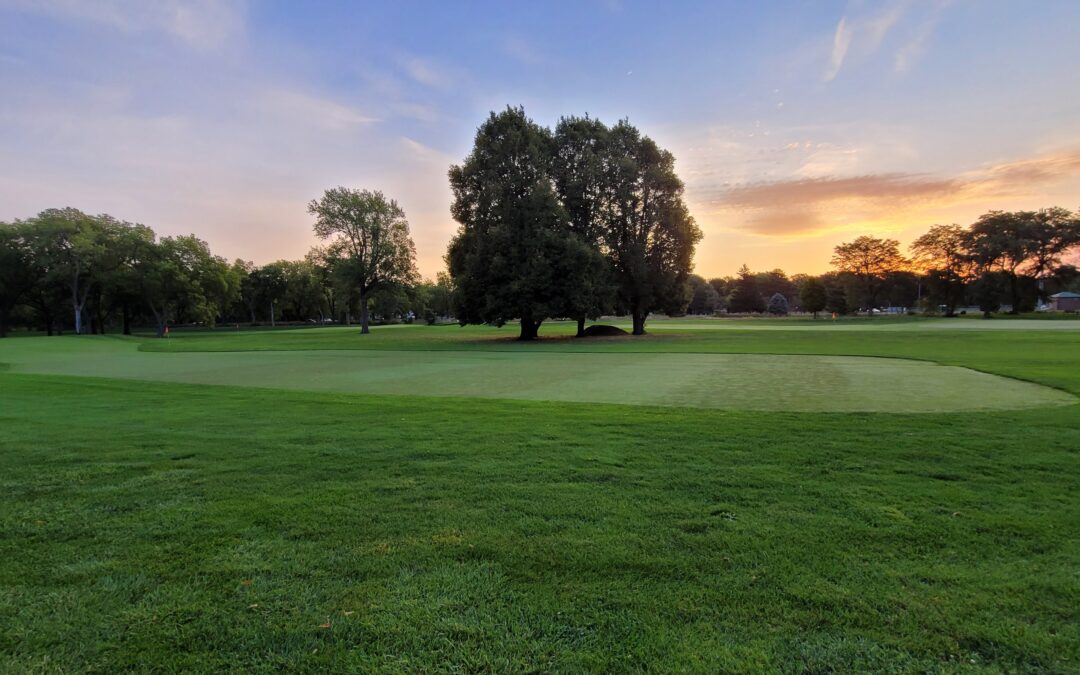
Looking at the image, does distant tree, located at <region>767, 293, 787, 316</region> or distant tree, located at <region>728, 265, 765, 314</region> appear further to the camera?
distant tree, located at <region>728, 265, 765, 314</region>

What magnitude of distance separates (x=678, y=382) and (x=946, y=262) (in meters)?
95.8

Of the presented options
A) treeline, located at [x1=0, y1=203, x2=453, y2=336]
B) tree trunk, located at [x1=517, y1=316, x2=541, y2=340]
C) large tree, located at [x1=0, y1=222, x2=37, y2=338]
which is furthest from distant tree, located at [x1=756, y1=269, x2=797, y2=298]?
large tree, located at [x1=0, y1=222, x2=37, y2=338]

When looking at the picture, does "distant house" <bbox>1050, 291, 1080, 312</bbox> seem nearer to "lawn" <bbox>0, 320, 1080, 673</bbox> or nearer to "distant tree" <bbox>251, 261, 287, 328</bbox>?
"lawn" <bbox>0, 320, 1080, 673</bbox>

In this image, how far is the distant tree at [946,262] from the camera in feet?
272

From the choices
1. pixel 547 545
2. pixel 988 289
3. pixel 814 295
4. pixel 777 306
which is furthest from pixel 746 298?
pixel 547 545

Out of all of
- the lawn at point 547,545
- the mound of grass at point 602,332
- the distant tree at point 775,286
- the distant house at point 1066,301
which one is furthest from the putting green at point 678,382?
the distant tree at point 775,286

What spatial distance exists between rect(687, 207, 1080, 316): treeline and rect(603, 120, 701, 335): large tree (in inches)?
2519

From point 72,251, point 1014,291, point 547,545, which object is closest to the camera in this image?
point 547,545

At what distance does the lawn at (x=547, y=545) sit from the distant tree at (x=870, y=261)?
10217cm

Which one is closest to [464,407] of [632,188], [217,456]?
[217,456]

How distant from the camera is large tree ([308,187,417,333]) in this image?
206 ft

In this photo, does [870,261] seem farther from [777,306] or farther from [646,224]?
[646,224]

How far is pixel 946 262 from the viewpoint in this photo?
85.1m

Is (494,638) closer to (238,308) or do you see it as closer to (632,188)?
(632,188)
